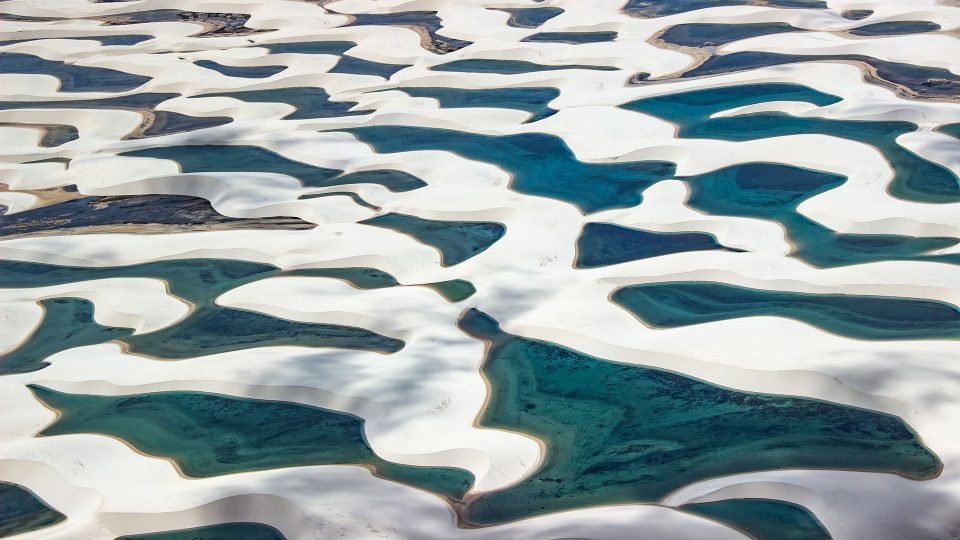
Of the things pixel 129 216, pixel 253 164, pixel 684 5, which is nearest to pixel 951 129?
→ pixel 684 5

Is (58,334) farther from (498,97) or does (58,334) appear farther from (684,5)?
(684,5)

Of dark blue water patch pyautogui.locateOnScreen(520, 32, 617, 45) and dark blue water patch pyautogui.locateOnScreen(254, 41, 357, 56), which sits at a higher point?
dark blue water patch pyautogui.locateOnScreen(520, 32, 617, 45)

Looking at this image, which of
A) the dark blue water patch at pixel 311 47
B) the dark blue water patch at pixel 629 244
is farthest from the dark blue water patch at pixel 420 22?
the dark blue water patch at pixel 629 244

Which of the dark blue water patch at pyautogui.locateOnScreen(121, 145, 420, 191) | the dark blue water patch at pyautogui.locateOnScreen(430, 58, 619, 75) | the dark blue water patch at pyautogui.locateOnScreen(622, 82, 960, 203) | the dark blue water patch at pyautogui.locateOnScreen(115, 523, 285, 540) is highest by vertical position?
the dark blue water patch at pyautogui.locateOnScreen(622, 82, 960, 203)

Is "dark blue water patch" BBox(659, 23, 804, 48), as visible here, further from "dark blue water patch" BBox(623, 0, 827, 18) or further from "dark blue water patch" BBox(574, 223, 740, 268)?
"dark blue water patch" BBox(574, 223, 740, 268)

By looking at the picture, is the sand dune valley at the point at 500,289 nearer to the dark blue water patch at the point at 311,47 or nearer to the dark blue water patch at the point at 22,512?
the dark blue water patch at the point at 22,512

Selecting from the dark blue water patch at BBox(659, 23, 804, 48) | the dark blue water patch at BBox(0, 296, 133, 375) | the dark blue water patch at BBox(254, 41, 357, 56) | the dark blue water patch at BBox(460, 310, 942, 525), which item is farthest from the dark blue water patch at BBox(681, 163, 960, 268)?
the dark blue water patch at BBox(254, 41, 357, 56)

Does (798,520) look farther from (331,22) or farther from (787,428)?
(331,22)
